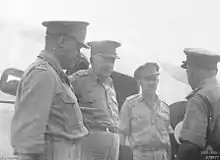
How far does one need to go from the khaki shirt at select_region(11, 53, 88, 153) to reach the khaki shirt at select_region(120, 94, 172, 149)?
2.41 m

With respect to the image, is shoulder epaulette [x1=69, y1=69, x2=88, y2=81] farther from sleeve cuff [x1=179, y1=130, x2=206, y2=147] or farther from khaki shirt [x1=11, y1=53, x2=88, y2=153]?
sleeve cuff [x1=179, y1=130, x2=206, y2=147]

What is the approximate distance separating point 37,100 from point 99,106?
2.06 meters

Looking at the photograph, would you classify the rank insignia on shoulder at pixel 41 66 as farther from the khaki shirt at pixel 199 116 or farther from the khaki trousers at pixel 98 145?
the khaki trousers at pixel 98 145

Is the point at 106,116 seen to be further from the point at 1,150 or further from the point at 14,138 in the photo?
the point at 1,150

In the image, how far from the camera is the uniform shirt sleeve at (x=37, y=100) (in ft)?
9.27

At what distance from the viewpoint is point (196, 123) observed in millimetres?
3285

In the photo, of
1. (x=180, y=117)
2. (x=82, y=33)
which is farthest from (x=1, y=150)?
(x=82, y=33)

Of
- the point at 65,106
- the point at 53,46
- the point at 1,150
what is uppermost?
the point at 53,46

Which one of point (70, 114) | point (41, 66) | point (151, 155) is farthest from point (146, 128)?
point (41, 66)

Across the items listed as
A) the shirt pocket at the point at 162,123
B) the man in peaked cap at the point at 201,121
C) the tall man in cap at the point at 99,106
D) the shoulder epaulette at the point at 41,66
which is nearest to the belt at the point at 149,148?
the shirt pocket at the point at 162,123

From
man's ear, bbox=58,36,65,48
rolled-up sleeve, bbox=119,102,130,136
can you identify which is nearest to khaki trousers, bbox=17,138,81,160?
man's ear, bbox=58,36,65,48

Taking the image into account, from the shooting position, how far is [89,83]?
16.3 feet

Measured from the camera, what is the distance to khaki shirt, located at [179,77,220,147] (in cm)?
328

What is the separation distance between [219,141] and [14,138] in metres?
1.53
